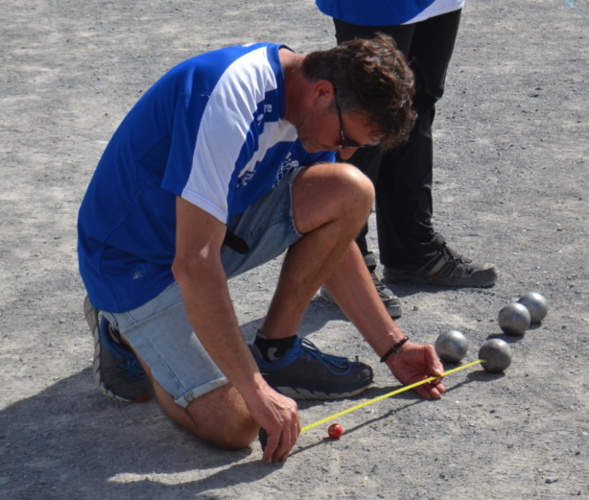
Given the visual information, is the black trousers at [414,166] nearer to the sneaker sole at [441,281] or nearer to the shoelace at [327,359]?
the sneaker sole at [441,281]

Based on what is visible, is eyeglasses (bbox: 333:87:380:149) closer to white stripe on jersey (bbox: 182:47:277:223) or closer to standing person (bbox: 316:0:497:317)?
white stripe on jersey (bbox: 182:47:277:223)

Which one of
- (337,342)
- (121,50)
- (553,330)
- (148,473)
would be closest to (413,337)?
(337,342)

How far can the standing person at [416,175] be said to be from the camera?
4402 mm

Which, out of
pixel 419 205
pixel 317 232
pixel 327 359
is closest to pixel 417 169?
pixel 419 205

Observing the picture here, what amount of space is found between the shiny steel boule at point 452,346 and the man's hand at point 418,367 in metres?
0.16

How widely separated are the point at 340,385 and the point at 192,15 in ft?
19.0

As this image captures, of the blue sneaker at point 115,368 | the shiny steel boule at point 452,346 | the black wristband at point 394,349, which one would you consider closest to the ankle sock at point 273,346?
the black wristband at point 394,349

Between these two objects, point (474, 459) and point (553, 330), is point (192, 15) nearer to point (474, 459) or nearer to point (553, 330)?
point (553, 330)

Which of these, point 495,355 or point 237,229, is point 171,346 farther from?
point 495,355

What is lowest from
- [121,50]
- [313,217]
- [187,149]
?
[121,50]

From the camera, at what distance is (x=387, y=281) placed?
4.82 m

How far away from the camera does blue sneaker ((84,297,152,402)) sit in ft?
12.4

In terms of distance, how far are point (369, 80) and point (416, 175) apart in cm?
156

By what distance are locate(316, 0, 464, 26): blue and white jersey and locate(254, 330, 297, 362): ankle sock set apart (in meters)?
1.37
